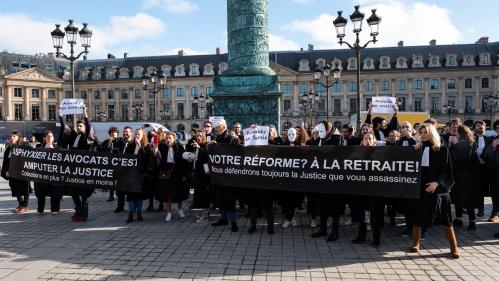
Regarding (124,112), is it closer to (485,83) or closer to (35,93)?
(35,93)

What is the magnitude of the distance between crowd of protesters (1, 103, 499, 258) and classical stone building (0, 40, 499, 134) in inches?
2484

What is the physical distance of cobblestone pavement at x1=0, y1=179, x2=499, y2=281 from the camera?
5566 millimetres

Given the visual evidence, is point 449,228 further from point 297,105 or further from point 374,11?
point 297,105

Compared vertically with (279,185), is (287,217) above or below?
below

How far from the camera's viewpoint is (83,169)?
30.5 feet

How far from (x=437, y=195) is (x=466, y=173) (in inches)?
92.1

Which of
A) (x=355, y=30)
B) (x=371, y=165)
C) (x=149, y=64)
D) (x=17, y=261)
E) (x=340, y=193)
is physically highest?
(x=149, y=64)

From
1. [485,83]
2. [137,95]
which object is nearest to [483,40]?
[485,83]

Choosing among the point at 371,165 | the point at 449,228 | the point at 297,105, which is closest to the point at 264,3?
the point at 371,165

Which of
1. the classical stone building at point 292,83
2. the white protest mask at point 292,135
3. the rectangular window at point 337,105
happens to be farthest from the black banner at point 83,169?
the rectangular window at point 337,105

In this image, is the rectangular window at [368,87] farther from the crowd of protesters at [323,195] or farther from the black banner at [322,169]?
the black banner at [322,169]

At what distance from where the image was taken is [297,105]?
267 feet

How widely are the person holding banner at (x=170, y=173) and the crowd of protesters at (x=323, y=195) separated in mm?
21

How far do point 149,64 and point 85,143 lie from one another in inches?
3098
